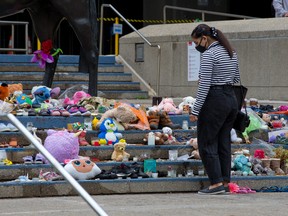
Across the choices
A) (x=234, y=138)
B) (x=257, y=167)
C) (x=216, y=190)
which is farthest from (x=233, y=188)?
(x=234, y=138)

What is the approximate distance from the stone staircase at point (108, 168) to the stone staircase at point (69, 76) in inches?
190

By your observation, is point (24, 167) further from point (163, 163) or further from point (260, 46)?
point (260, 46)

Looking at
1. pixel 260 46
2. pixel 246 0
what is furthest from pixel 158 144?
pixel 246 0

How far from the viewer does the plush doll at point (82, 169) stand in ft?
34.6

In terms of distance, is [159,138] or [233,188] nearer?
[233,188]

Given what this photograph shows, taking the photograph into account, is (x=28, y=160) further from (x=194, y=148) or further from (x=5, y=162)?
(x=194, y=148)

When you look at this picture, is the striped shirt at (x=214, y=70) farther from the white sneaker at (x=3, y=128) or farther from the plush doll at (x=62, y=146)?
the white sneaker at (x=3, y=128)

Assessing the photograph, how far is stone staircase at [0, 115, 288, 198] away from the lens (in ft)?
A: 33.8

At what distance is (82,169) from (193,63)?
749 cm

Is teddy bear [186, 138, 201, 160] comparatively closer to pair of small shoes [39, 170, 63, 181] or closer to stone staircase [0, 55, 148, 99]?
pair of small shoes [39, 170, 63, 181]

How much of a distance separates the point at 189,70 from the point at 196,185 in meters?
7.06

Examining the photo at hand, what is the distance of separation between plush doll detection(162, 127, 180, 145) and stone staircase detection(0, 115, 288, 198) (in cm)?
15

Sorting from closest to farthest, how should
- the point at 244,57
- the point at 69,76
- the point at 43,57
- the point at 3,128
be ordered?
the point at 3,128 → the point at 43,57 → the point at 244,57 → the point at 69,76

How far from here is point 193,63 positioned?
17781 mm
